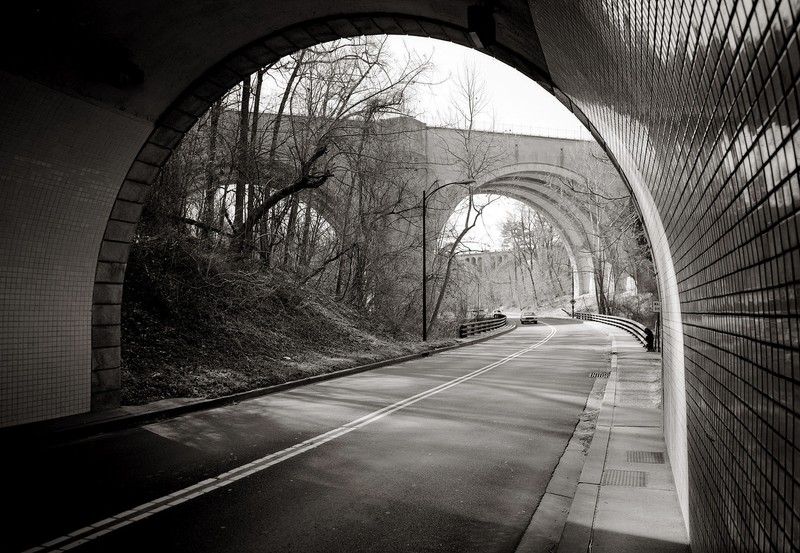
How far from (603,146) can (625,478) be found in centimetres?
444

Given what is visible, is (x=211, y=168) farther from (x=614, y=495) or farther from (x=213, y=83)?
(x=614, y=495)

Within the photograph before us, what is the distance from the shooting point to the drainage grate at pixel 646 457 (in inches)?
269

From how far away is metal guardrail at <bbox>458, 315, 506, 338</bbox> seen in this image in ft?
108

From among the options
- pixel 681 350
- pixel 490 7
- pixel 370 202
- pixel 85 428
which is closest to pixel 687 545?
pixel 681 350

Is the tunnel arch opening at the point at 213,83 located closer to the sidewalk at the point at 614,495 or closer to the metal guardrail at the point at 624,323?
the sidewalk at the point at 614,495

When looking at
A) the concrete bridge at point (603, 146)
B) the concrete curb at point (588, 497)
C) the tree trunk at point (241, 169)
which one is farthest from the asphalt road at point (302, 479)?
the tree trunk at point (241, 169)

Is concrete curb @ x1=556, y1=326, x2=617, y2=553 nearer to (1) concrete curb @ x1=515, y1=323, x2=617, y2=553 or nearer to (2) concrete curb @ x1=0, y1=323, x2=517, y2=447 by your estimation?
(1) concrete curb @ x1=515, y1=323, x2=617, y2=553

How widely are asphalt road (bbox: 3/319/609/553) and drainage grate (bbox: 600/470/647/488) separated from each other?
2.15 ft

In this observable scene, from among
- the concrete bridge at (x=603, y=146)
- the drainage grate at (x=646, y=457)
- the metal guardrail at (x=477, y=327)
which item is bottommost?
the drainage grate at (x=646, y=457)

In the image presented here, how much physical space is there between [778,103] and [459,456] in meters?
6.38

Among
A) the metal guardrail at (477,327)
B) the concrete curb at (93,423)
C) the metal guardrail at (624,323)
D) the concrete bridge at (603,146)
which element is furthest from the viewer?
the metal guardrail at (477,327)

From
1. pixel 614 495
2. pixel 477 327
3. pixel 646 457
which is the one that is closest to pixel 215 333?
pixel 646 457

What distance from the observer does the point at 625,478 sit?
6.17 metres

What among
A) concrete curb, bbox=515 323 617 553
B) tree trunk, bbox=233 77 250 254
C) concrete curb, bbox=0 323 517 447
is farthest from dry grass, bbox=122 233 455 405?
concrete curb, bbox=515 323 617 553
